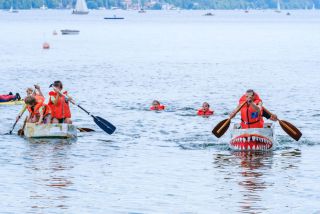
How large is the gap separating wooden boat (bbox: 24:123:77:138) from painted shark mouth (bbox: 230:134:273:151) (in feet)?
18.9

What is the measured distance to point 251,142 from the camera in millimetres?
31969

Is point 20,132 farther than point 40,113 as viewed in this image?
Yes

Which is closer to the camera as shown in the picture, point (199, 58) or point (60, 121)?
point (60, 121)

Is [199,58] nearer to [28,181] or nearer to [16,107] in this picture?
[16,107]

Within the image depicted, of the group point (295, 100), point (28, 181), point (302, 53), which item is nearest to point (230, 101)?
point (295, 100)

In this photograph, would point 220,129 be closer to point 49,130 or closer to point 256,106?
point 256,106

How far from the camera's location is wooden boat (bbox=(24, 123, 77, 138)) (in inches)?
1334

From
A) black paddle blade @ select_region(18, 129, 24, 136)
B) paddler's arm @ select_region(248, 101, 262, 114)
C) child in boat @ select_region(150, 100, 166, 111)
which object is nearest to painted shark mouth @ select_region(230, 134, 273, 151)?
paddler's arm @ select_region(248, 101, 262, 114)

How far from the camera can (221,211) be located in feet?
76.9

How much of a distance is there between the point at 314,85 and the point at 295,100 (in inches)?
471

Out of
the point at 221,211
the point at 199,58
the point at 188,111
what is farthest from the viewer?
the point at 199,58

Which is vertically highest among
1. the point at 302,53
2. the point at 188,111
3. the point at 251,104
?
the point at 251,104

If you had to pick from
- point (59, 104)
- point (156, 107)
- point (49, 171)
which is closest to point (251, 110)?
point (59, 104)

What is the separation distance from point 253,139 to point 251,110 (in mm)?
907
